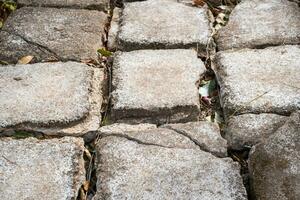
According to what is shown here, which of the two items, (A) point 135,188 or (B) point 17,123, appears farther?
(B) point 17,123

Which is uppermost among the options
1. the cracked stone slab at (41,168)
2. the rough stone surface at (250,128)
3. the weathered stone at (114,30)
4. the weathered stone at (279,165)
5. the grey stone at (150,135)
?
the weathered stone at (279,165)

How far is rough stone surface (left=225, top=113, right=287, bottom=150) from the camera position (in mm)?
1931

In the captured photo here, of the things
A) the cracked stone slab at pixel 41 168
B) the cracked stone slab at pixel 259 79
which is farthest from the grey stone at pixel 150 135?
the cracked stone slab at pixel 259 79

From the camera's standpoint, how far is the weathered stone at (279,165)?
62.6 inches

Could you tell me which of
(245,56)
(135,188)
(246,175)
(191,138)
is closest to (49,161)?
(135,188)

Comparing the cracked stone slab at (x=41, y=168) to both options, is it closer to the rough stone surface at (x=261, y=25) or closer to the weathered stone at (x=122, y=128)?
the weathered stone at (x=122, y=128)

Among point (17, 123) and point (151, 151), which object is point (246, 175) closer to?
point (151, 151)

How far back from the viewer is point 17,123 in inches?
78.9

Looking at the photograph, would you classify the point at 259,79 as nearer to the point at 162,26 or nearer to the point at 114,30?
the point at 162,26

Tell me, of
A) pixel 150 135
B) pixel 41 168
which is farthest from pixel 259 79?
pixel 41 168

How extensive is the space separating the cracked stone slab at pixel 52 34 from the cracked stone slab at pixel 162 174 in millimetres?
699

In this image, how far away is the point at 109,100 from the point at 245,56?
65 centimetres

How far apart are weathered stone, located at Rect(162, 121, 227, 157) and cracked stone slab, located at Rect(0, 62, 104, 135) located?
34 centimetres

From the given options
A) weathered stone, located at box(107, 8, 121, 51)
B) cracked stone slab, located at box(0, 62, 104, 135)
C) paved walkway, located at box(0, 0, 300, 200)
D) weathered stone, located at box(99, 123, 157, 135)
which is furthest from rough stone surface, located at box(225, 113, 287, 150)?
weathered stone, located at box(107, 8, 121, 51)
